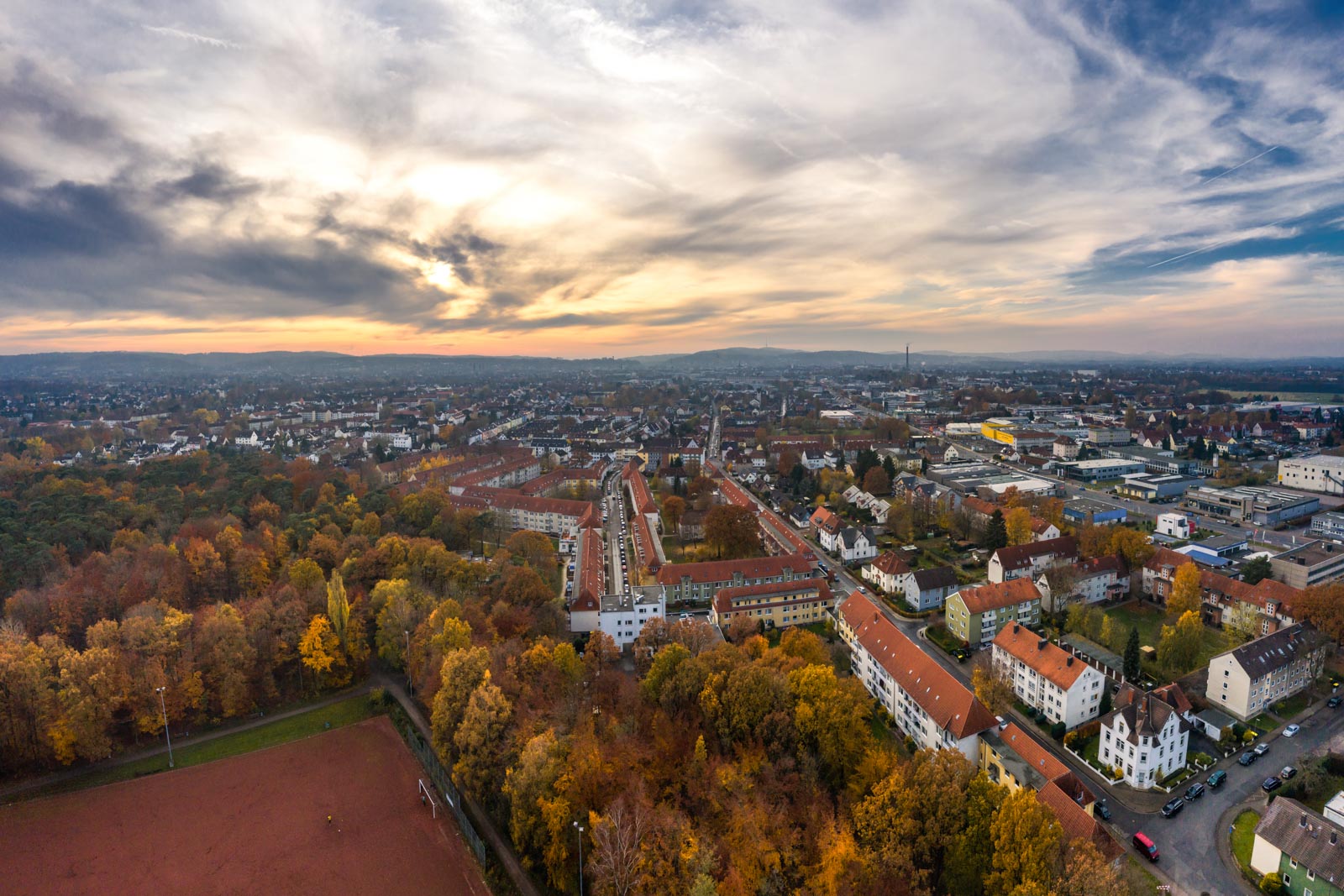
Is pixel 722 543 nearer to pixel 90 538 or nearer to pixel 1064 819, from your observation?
pixel 1064 819

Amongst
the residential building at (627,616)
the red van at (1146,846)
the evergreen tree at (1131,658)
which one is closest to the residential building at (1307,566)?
the evergreen tree at (1131,658)

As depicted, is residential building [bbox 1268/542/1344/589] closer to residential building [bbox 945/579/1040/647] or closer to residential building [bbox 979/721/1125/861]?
residential building [bbox 945/579/1040/647]

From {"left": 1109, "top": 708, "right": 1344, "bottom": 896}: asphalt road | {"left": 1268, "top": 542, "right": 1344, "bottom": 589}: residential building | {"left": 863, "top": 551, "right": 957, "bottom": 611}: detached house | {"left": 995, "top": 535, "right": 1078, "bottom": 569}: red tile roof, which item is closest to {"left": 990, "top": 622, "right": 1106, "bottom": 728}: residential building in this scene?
{"left": 1109, "top": 708, "right": 1344, "bottom": 896}: asphalt road

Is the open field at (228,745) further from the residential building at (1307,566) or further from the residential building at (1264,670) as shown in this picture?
the residential building at (1307,566)

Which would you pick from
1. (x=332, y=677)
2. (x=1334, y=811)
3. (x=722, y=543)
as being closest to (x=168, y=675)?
(x=332, y=677)

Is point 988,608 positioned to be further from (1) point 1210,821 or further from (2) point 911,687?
(1) point 1210,821

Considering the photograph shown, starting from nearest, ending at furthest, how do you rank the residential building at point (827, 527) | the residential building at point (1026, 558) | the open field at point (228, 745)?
the open field at point (228, 745) → the residential building at point (1026, 558) → the residential building at point (827, 527)
